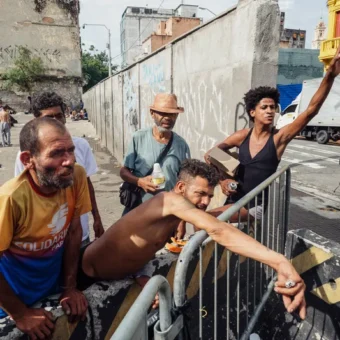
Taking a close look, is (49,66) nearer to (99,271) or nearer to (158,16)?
(99,271)

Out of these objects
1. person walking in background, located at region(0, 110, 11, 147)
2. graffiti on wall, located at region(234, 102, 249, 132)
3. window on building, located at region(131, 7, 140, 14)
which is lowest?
person walking in background, located at region(0, 110, 11, 147)

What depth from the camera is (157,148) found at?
10.7ft

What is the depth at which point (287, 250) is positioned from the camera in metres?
3.11

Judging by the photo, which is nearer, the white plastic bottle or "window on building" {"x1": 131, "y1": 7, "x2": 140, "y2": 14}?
the white plastic bottle

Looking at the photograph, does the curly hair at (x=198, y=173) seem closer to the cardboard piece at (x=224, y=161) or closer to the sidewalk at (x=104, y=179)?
the cardboard piece at (x=224, y=161)

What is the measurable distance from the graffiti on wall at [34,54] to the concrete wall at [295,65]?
23.0 metres

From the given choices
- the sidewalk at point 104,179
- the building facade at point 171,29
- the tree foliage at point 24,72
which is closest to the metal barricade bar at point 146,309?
the sidewalk at point 104,179

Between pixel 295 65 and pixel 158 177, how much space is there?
36.8 metres

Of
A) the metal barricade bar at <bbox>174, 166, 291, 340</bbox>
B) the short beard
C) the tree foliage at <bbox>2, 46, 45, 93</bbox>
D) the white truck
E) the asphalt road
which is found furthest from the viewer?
the tree foliage at <bbox>2, 46, 45, 93</bbox>

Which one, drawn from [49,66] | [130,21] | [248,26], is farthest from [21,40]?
[130,21]

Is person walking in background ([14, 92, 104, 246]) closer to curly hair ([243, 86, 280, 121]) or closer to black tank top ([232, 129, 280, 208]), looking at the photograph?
black tank top ([232, 129, 280, 208])

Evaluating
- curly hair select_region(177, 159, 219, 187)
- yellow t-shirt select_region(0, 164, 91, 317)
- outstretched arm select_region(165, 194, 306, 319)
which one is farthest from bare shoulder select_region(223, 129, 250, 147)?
yellow t-shirt select_region(0, 164, 91, 317)

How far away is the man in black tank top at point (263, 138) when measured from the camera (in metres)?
2.90

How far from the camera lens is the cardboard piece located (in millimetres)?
3098
